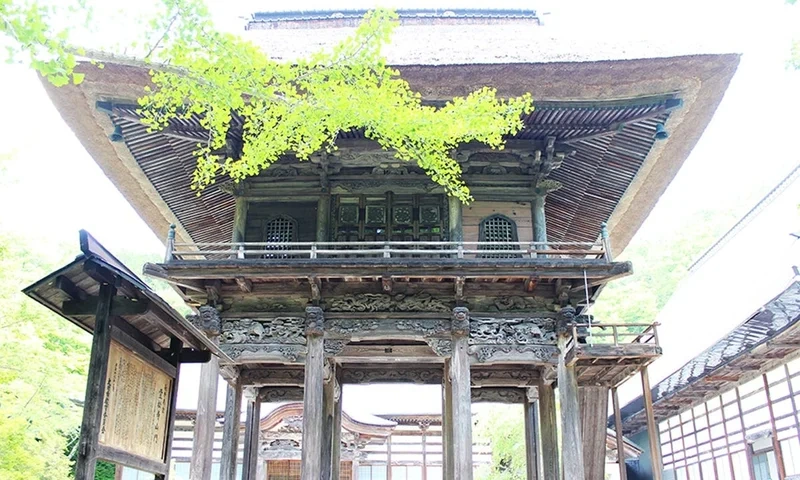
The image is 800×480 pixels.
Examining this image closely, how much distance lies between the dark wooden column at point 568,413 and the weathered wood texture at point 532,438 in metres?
4.48

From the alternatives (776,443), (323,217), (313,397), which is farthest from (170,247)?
(776,443)

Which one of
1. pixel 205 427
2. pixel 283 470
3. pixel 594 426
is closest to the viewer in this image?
pixel 205 427

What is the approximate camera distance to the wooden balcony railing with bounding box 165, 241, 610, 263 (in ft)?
39.2

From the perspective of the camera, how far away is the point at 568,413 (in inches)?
472

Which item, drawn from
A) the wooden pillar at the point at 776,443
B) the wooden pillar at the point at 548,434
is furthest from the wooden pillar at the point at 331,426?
the wooden pillar at the point at 776,443

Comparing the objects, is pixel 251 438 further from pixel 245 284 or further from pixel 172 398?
pixel 172 398

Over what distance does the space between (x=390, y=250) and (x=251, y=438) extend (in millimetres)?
6861

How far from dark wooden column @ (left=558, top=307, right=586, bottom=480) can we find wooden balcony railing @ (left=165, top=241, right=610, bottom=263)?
119 cm

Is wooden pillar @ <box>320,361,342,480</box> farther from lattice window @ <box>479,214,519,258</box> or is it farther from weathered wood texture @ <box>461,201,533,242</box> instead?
lattice window @ <box>479,214,519,258</box>

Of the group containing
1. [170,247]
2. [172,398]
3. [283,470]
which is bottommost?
[172,398]

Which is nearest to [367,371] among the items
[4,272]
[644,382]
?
[644,382]

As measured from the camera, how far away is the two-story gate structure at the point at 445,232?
37.9 ft

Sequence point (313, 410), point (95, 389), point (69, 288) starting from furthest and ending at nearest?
point (313, 410), point (69, 288), point (95, 389)

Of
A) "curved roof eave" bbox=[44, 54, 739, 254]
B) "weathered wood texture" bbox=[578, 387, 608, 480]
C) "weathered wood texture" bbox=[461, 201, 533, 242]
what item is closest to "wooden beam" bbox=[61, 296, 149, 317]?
"curved roof eave" bbox=[44, 54, 739, 254]
